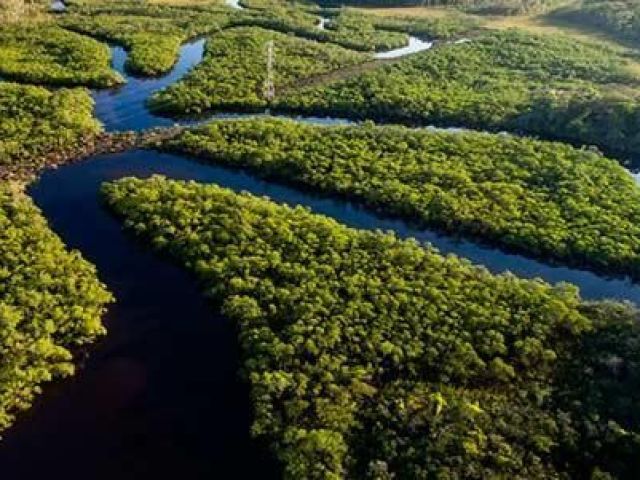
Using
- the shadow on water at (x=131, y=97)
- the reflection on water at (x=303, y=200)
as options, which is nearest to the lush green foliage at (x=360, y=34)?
the shadow on water at (x=131, y=97)

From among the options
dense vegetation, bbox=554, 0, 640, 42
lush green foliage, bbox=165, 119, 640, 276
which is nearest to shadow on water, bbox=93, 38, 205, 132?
lush green foliage, bbox=165, 119, 640, 276

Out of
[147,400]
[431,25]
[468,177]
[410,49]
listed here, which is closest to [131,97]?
[468,177]

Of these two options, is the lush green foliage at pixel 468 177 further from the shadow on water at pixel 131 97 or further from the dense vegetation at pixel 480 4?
the dense vegetation at pixel 480 4

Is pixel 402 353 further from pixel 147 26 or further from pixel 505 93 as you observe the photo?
pixel 147 26

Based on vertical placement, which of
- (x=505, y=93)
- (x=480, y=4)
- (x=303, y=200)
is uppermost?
(x=480, y=4)

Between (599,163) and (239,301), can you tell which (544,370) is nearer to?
(239,301)
